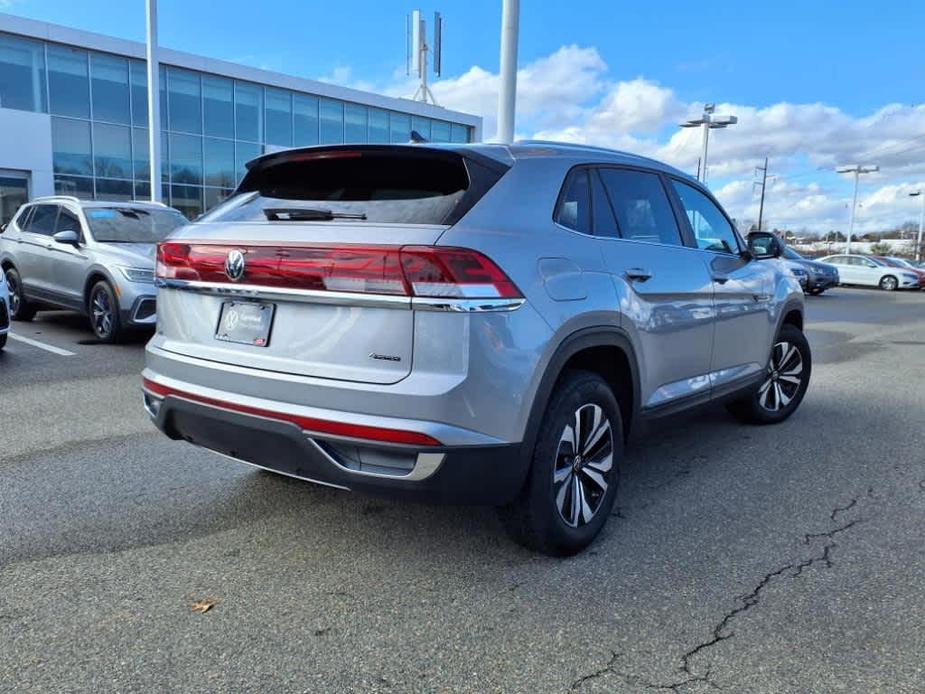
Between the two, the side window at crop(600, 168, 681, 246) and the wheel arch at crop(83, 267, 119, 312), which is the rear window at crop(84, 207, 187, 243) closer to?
the wheel arch at crop(83, 267, 119, 312)

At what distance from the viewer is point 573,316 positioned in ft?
10.1

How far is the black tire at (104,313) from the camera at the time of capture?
27.7ft

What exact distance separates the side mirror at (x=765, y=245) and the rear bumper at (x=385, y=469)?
3327 mm

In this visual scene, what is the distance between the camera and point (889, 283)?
31.2 m

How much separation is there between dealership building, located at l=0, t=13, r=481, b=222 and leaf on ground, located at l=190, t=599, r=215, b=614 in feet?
84.0

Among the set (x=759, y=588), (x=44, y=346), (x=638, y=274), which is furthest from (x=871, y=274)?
(x=759, y=588)

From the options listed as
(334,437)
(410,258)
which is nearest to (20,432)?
(334,437)

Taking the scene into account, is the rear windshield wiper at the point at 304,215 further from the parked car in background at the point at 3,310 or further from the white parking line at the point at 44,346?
Answer: the white parking line at the point at 44,346

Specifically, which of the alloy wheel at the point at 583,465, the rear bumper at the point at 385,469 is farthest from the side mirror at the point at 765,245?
the rear bumper at the point at 385,469

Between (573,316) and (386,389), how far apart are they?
87cm

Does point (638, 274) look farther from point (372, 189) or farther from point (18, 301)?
point (18, 301)

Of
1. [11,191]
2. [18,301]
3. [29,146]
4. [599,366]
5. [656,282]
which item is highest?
[29,146]

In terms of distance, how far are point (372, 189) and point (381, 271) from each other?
1.70ft

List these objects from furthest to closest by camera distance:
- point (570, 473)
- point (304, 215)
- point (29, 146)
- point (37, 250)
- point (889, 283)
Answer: point (889, 283) < point (29, 146) < point (37, 250) < point (570, 473) < point (304, 215)
